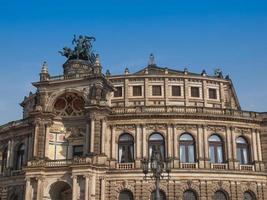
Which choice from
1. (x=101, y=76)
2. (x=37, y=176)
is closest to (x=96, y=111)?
(x=101, y=76)

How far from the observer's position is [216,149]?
4712 cm

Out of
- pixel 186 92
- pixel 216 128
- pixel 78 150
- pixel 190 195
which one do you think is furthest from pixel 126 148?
pixel 186 92

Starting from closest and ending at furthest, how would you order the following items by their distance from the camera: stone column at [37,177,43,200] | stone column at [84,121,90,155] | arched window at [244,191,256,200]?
stone column at [37,177,43,200]
stone column at [84,121,90,155]
arched window at [244,191,256,200]

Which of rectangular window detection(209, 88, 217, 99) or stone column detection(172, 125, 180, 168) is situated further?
rectangular window detection(209, 88, 217, 99)

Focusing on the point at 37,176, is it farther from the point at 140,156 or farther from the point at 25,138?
the point at 140,156

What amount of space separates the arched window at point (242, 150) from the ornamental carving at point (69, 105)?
17.7 meters

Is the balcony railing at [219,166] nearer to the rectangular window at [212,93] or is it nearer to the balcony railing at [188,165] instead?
the balcony railing at [188,165]

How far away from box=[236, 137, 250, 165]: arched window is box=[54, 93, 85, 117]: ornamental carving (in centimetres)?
1772

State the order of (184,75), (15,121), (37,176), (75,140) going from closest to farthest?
(37,176), (75,140), (15,121), (184,75)

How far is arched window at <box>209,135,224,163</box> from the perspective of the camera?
46812 mm

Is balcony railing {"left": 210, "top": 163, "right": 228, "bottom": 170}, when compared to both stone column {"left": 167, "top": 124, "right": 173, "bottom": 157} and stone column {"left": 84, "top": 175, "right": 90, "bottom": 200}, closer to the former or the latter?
stone column {"left": 167, "top": 124, "right": 173, "bottom": 157}

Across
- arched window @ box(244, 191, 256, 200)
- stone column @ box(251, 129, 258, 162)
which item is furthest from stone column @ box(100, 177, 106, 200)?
stone column @ box(251, 129, 258, 162)

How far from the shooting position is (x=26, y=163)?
153 ft

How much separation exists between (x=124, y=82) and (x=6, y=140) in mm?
15926
